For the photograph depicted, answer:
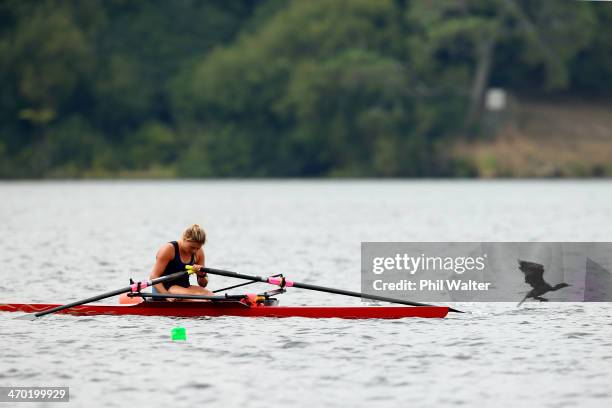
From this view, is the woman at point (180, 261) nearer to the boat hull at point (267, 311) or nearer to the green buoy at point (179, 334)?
the boat hull at point (267, 311)

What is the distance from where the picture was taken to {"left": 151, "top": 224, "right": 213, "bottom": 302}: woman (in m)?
19.6

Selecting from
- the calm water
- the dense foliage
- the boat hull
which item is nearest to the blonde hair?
the boat hull

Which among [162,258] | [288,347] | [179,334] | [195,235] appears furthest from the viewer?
[162,258]

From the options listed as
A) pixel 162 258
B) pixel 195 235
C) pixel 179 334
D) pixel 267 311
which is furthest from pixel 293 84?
pixel 179 334

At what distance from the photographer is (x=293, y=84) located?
96250 millimetres

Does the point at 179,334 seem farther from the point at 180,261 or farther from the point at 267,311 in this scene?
the point at 267,311

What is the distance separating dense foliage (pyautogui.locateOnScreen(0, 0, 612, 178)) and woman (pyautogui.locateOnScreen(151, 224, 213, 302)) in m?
71.6

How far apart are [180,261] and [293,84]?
252ft

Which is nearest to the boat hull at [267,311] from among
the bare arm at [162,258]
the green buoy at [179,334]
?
the bare arm at [162,258]

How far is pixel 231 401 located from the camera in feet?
47.9

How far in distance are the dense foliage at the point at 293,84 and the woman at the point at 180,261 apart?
71607 mm

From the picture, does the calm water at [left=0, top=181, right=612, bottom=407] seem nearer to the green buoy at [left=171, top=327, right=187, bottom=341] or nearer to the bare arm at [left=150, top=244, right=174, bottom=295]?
the green buoy at [left=171, top=327, right=187, bottom=341]

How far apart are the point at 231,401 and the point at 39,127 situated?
8804 centimetres

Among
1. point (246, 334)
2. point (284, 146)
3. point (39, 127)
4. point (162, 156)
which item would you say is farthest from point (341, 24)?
point (246, 334)
